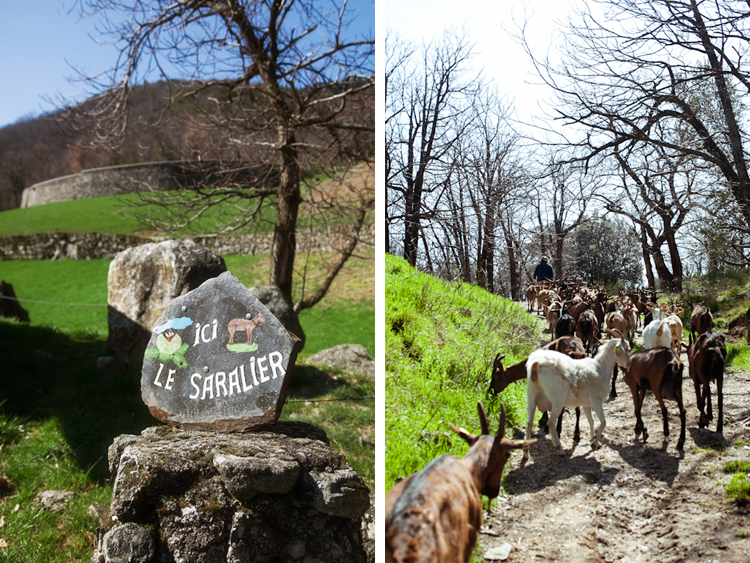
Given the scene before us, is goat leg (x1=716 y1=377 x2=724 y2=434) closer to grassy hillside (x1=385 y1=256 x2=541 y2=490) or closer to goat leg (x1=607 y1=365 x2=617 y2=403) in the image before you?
goat leg (x1=607 y1=365 x2=617 y2=403)

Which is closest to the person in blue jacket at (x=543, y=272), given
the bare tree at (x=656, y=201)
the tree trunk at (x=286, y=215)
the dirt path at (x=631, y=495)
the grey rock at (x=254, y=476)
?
the bare tree at (x=656, y=201)

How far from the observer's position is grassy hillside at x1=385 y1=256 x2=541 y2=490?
2127 mm

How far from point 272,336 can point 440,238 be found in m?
1.18

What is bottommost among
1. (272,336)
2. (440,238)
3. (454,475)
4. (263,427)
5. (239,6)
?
(263,427)

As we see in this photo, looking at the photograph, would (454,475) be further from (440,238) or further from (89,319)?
(89,319)

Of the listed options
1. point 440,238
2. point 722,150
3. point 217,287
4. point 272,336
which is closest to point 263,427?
point 272,336

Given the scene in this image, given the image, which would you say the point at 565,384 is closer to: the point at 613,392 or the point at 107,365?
the point at 613,392

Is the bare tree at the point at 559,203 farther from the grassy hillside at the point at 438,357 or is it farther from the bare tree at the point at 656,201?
the grassy hillside at the point at 438,357

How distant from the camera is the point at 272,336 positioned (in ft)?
9.94

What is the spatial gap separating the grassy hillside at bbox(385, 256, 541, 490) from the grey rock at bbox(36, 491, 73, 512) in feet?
11.2

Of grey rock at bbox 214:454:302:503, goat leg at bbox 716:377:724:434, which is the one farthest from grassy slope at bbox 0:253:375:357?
goat leg at bbox 716:377:724:434

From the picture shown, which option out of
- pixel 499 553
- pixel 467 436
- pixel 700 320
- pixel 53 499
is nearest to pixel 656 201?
pixel 700 320

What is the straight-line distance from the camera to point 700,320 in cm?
228

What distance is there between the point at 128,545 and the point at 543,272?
2.41 metres
